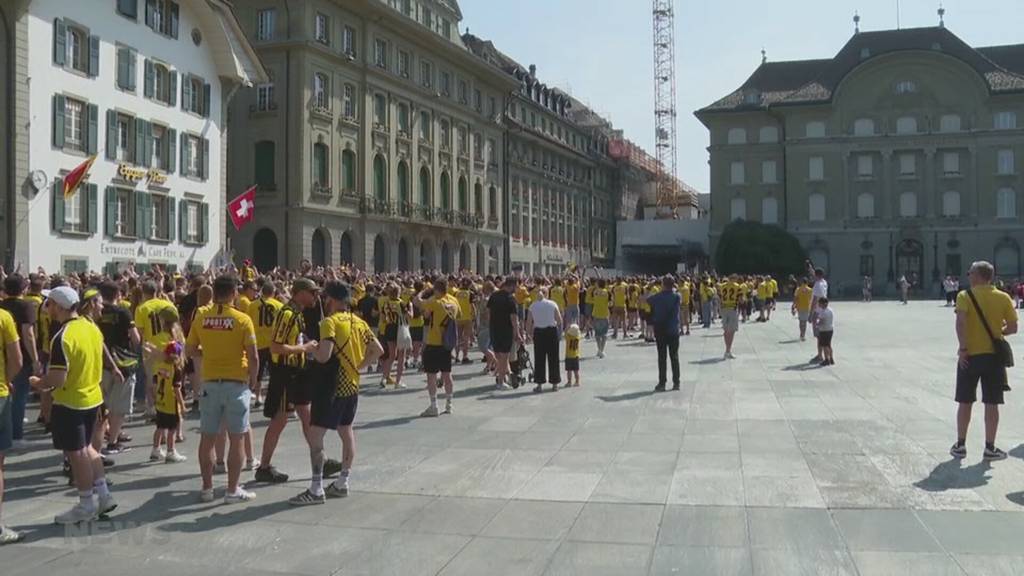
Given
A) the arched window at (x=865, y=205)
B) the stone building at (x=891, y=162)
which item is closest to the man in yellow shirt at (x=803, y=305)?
the stone building at (x=891, y=162)

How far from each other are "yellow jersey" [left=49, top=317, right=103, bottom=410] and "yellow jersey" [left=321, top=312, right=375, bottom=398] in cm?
175

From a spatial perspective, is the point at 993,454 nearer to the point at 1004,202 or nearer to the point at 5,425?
the point at 5,425

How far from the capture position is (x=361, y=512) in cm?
707

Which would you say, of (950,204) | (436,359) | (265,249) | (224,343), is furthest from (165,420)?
(950,204)

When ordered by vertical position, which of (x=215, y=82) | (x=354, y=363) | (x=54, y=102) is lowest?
(x=354, y=363)

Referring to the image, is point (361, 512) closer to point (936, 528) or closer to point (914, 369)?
point (936, 528)

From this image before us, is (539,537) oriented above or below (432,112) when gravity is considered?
below

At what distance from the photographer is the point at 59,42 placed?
2738 cm

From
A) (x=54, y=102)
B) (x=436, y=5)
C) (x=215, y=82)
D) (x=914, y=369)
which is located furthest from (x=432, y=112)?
(x=914, y=369)

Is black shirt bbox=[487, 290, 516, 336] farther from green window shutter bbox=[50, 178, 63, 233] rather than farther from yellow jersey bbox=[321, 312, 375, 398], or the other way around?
green window shutter bbox=[50, 178, 63, 233]

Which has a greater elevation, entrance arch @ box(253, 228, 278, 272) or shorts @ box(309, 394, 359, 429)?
entrance arch @ box(253, 228, 278, 272)

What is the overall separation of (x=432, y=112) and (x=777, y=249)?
28.1 meters

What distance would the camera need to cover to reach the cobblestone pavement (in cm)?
585

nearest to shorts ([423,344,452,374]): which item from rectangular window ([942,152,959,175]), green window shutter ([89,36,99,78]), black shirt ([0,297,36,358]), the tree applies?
black shirt ([0,297,36,358])
